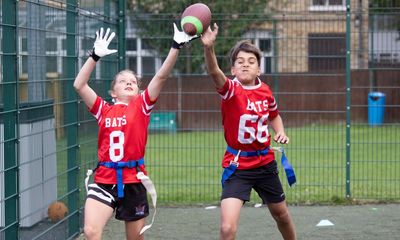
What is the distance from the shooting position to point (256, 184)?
279 inches

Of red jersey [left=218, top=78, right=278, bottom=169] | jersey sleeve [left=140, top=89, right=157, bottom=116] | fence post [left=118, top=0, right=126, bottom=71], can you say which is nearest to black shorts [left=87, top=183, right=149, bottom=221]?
jersey sleeve [left=140, top=89, right=157, bottom=116]

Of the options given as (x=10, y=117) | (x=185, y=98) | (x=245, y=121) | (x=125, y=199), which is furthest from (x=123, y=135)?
(x=185, y=98)

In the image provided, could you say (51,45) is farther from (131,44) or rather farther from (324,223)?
(131,44)

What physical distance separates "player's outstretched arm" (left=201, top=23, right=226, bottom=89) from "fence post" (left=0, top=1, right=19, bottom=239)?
153cm

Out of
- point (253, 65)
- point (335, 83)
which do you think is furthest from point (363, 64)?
point (253, 65)

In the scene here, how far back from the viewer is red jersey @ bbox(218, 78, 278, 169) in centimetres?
695

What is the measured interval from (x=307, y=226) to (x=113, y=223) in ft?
7.16

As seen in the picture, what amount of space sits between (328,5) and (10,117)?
6.78m

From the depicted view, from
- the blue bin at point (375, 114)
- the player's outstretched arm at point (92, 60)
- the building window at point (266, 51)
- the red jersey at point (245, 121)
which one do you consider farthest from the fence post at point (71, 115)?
the blue bin at point (375, 114)

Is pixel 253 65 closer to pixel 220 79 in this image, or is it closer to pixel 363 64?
pixel 220 79

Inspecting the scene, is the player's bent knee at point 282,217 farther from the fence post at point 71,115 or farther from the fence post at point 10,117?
the fence post at point 71,115

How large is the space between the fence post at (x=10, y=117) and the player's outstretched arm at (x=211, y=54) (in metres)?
1.53

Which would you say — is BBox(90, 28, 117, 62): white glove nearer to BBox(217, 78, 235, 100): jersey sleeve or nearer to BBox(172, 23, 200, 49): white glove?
BBox(172, 23, 200, 49): white glove

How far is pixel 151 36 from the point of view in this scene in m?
11.5
